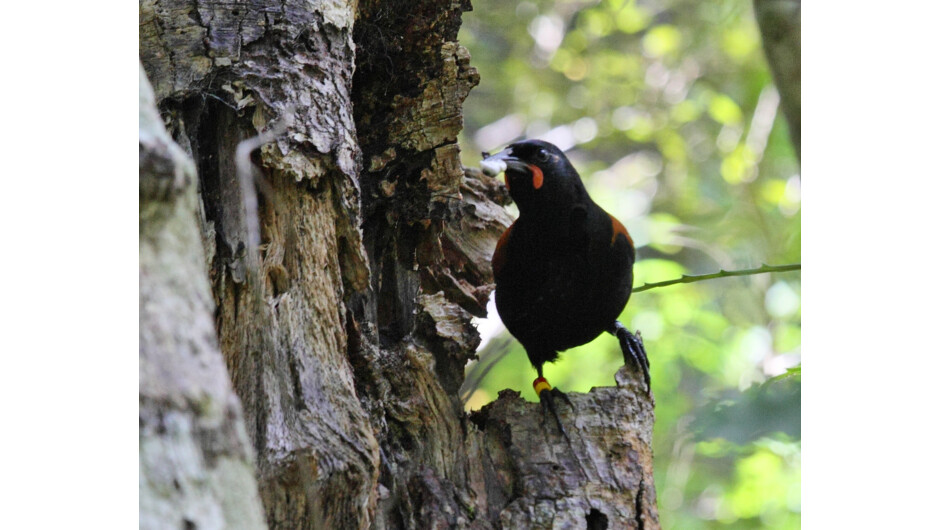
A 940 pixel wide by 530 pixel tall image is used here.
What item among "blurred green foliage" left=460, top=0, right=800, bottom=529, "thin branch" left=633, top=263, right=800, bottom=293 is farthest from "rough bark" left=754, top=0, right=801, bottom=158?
"thin branch" left=633, top=263, right=800, bottom=293

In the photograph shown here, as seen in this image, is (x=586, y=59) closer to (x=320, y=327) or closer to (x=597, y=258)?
(x=597, y=258)

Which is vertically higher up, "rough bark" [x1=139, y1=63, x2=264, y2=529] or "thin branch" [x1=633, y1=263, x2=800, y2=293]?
"thin branch" [x1=633, y1=263, x2=800, y2=293]

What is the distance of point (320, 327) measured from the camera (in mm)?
1058

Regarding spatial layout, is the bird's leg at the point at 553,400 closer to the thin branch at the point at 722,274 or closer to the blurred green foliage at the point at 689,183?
the blurred green foliage at the point at 689,183

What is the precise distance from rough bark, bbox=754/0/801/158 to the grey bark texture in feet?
1.97

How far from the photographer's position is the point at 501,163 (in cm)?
127

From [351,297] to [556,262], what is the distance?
41 centimetres

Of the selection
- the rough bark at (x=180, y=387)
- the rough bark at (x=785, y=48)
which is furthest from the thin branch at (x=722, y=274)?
the rough bark at (x=180, y=387)

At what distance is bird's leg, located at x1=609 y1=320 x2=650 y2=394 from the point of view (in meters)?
1.29

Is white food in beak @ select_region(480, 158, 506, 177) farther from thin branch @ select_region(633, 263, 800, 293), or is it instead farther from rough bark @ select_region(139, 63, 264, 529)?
rough bark @ select_region(139, 63, 264, 529)

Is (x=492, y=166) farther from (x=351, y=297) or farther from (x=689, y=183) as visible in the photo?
(x=689, y=183)
